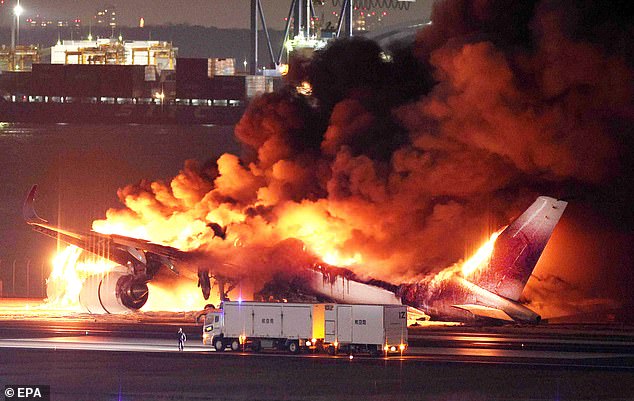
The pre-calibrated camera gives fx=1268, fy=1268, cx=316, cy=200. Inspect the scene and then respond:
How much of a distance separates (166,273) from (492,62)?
27.4 meters

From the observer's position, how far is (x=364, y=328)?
5753 centimetres

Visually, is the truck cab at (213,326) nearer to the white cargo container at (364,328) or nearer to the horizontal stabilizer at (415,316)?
the white cargo container at (364,328)

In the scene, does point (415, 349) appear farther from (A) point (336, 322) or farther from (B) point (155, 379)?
(B) point (155, 379)

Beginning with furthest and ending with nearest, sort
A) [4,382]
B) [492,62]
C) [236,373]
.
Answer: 1. [492,62]
2. [236,373]
3. [4,382]

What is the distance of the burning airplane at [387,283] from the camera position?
2911 inches

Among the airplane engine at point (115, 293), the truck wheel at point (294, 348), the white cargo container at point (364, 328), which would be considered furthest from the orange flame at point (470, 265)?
the airplane engine at point (115, 293)

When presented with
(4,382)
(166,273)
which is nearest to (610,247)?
(166,273)

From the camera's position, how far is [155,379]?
151ft

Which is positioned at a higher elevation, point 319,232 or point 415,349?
point 319,232

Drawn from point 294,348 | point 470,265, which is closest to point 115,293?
point 470,265

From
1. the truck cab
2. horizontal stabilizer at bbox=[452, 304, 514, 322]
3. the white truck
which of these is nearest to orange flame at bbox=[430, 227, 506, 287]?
horizontal stabilizer at bbox=[452, 304, 514, 322]

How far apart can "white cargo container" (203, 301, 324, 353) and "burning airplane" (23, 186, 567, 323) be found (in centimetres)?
1814

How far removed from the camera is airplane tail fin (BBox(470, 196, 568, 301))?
2908 inches

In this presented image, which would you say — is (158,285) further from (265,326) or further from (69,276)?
(265,326)
